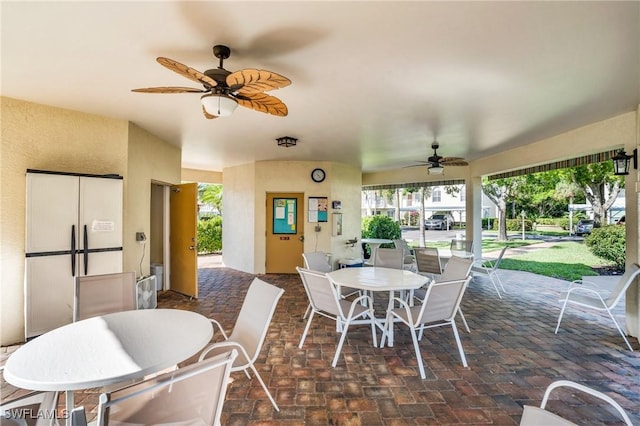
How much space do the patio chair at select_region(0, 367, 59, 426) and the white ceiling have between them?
2.12m

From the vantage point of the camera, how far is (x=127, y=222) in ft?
12.9

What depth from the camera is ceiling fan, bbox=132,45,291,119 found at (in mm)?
1875

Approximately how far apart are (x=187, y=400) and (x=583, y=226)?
18.8 m

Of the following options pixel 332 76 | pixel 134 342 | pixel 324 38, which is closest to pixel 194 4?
pixel 324 38

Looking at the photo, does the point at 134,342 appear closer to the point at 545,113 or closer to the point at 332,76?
the point at 332,76

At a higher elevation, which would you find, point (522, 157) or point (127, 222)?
point (522, 157)

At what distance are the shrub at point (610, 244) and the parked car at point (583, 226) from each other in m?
8.17

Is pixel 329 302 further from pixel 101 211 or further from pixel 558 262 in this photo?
pixel 558 262

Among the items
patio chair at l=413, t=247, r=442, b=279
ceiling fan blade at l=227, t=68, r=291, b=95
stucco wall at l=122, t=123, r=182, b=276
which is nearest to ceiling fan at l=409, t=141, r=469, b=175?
patio chair at l=413, t=247, r=442, b=279

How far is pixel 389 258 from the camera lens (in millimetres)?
4344

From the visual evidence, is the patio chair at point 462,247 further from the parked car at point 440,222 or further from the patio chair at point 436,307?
the parked car at point 440,222

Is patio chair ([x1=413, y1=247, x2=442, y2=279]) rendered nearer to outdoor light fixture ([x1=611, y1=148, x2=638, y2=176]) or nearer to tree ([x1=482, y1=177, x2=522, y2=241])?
outdoor light fixture ([x1=611, y1=148, x2=638, y2=176])

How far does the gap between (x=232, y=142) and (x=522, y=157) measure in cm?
523

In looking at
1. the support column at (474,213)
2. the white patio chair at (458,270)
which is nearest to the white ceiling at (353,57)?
the white patio chair at (458,270)
